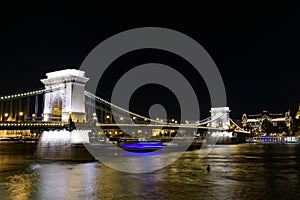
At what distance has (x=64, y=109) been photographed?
5228cm

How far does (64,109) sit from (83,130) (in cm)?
899

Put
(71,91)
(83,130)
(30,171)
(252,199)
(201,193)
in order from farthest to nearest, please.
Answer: (71,91), (83,130), (30,171), (201,193), (252,199)

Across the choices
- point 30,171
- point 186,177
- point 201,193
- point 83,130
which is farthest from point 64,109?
point 201,193

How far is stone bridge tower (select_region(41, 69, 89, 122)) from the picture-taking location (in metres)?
51.6

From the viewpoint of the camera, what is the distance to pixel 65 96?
2073 inches

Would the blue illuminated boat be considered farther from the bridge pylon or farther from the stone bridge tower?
the bridge pylon

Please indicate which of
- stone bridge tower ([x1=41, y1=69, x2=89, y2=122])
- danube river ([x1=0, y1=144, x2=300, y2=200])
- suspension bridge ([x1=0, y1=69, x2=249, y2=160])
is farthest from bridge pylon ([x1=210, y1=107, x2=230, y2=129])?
danube river ([x1=0, y1=144, x2=300, y2=200])

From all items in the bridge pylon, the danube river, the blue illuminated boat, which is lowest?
the danube river

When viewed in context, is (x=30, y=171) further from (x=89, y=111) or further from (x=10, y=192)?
(x=89, y=111)

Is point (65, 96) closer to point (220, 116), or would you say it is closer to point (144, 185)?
point (144, 185)

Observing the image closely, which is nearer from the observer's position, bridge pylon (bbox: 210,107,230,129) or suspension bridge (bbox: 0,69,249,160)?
suspension bridge (bbox: 0,69,249,160)

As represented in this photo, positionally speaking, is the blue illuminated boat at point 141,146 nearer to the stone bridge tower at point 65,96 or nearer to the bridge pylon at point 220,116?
the stone bridge tower at point 65,96

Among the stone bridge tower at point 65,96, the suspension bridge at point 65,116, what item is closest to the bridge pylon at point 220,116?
the suspension bridge at point 65,116

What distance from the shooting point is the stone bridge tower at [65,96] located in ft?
169
